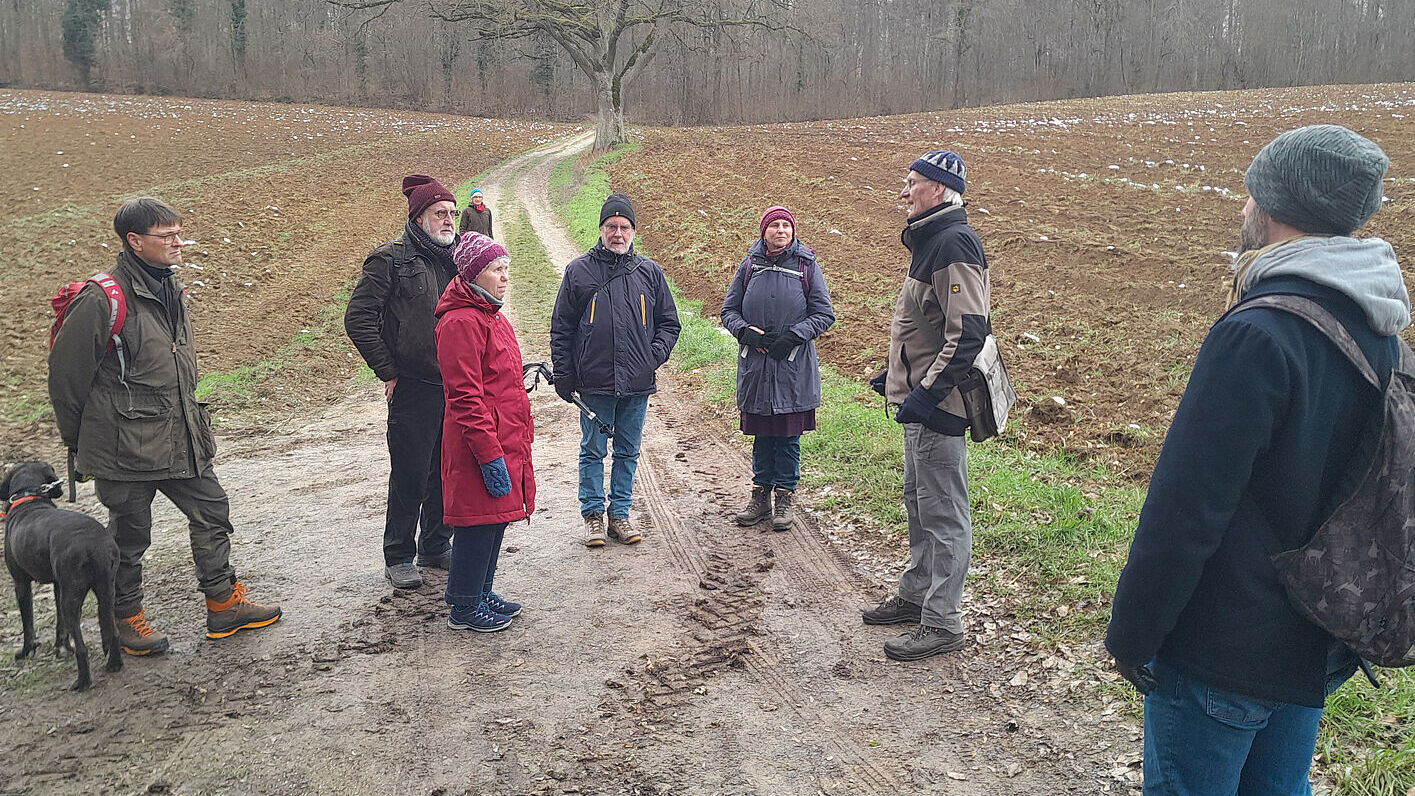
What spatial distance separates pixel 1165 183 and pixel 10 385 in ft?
73.3

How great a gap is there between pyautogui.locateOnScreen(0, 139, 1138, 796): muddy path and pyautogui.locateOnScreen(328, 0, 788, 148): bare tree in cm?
2961

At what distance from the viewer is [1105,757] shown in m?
3.63

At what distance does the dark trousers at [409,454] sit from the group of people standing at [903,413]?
0.05 ft

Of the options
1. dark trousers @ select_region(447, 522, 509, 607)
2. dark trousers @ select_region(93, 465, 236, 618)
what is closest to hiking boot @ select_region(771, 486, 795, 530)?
dark trousers @ select_region(447, 522, 509, 607)

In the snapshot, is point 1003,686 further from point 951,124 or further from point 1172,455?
point 951,124

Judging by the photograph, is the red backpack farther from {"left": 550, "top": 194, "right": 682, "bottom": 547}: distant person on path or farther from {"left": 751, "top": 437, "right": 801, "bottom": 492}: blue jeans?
{"left": 751, "top": 437, "right": 801, "bottom": 492}: blue jeans

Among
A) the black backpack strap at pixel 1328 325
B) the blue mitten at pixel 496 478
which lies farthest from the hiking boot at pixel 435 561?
the black backpack strap at pixel 1328 325

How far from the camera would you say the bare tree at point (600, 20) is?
32594 mm

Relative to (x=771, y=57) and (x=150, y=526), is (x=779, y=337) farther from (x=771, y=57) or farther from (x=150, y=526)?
(x=771, y=57)

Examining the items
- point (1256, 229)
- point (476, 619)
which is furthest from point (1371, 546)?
point (476, 619)

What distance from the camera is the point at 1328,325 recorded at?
1.97m

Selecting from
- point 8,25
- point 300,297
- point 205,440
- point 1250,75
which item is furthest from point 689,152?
point 8,25

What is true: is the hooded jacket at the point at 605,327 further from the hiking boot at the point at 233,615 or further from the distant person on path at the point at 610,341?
the hiking boot at the point at 233,615

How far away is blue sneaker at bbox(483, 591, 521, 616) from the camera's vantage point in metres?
4.93
